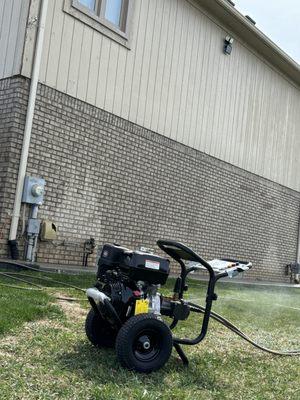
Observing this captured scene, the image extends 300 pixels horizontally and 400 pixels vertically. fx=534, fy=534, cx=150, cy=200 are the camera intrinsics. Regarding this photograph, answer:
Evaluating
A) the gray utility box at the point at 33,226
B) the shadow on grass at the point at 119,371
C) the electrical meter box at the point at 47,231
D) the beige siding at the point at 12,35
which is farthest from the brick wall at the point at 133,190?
the shadow on grass at the point at 119,371

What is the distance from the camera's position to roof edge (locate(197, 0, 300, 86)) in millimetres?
12680

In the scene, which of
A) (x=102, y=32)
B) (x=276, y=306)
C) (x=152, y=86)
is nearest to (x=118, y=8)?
(x=102, y=32)

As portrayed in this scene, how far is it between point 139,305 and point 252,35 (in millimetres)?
11698

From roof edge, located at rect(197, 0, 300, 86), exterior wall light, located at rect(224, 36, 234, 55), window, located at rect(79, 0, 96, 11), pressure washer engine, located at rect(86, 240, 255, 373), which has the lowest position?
pressure washer engine, located at rect(86, 240, 255, 373)

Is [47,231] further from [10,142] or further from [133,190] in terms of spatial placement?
[133,190]

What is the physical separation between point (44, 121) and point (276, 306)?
4954mm

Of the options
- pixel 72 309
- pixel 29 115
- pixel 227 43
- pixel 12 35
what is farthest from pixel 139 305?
pixel 227 43

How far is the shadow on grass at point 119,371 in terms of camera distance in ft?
11.4

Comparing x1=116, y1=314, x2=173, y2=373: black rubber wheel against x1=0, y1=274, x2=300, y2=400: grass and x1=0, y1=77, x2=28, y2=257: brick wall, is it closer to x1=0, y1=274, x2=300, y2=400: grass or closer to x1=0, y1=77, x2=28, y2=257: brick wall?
x1=0, y1=274, x2=300, y2=400: grass

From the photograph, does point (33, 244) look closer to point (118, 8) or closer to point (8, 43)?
point (8, 43)

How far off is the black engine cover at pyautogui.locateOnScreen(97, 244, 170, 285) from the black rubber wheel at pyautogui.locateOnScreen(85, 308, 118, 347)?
1.30 feet

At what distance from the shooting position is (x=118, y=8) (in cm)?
1059

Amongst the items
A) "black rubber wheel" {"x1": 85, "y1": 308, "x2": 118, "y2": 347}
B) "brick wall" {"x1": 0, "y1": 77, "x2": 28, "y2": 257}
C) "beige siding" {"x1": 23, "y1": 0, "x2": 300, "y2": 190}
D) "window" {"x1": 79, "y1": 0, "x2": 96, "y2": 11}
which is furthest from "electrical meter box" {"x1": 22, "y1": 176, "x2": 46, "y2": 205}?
"black rubber wheel" {"x1": 85, "y1": 308, "x2": 118, "y2": 347}

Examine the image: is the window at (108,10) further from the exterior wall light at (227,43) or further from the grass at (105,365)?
the grass at (105,365)
